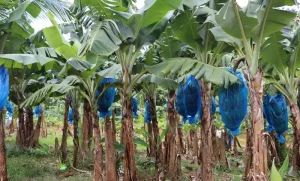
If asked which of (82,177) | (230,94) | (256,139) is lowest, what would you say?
(82,177)

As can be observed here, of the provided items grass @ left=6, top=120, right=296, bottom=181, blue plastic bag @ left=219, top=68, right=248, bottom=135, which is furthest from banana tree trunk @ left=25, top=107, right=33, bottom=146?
blue plastic bag @ left=219, top=68, right=248, bottom=135

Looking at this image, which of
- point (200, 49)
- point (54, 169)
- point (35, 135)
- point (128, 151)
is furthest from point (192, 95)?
point (35, 135)

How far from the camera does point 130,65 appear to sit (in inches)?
165

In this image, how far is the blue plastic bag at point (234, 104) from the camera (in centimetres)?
321

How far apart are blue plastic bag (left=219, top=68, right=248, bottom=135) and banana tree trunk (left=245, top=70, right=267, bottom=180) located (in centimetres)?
38

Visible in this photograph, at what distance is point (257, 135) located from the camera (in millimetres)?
2752

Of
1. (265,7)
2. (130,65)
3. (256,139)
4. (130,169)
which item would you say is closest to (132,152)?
(130,169)

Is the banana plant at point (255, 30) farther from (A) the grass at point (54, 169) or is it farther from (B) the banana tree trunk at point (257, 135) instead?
(A) the grass at point (54, 169)

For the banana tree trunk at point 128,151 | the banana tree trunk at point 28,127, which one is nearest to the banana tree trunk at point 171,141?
the banana tree trunk at point 128,151

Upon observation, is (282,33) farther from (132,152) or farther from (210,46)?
(132,152)

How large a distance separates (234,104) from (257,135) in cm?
54

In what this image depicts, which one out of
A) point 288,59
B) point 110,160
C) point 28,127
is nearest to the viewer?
point 288,59

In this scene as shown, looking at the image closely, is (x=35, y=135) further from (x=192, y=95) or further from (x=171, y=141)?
(x=192, y=95)

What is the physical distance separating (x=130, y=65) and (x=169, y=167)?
7.98 ft
